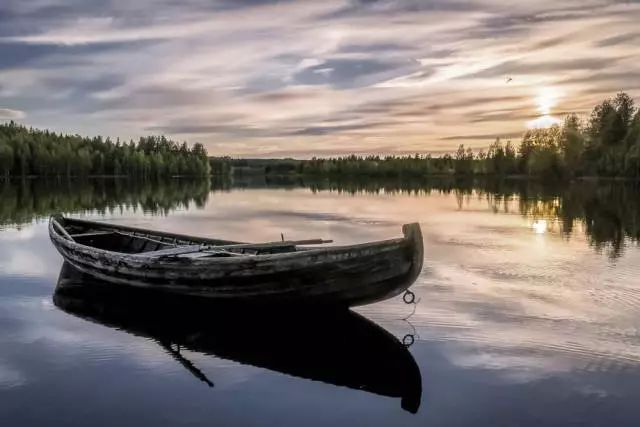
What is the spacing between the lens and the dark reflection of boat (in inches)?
380

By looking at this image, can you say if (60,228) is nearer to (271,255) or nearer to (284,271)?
(271,255)

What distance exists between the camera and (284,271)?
11.6 metres

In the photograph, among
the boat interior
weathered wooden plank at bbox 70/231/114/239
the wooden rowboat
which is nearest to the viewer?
the wooden rowboat

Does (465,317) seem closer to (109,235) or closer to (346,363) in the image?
(346,363)

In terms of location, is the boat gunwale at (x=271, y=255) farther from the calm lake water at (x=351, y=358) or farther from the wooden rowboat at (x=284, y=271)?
the calm lake water at (x=351, y=358)

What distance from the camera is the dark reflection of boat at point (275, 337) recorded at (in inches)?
380

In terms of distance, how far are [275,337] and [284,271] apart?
1328 millimetres

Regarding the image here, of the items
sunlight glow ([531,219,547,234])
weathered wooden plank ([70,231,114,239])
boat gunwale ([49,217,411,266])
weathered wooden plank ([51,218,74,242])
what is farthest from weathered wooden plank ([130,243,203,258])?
sunlight glow ([531,219,547,234])

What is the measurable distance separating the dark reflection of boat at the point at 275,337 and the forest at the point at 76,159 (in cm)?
12132

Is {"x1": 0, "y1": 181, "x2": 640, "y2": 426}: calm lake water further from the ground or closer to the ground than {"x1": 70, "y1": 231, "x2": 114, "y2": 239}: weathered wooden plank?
closer to the ground

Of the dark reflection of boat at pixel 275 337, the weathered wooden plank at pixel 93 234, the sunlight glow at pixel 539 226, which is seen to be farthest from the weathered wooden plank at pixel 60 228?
the sunlight glow at pixel 539 226

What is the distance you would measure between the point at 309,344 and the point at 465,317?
3.90m

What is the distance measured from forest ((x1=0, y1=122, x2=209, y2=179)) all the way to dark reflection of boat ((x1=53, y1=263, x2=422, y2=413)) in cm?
12132

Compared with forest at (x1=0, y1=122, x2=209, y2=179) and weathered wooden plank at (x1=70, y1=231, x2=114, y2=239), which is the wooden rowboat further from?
forest at (x1=0, y1=122, x2=209, y2=179)
